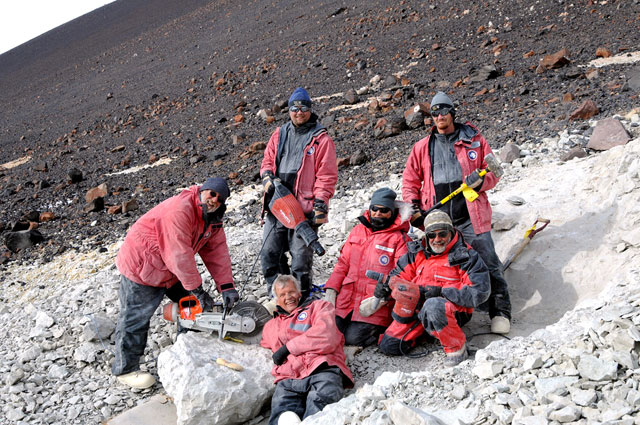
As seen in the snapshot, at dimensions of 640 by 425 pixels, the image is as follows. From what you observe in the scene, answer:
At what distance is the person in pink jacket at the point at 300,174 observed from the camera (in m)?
5.61

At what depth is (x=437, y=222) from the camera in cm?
495

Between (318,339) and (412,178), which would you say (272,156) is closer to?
(412,178)

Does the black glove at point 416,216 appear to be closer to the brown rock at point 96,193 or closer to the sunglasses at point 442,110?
the sunglasses at point 442,110

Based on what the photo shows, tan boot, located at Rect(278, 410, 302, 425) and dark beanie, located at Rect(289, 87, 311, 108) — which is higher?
dark beanie, located at Rect(289, 87, 311, 108)

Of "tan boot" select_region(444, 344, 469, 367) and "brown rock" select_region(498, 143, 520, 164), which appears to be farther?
"brown rock" select_region(498, 143, 520, 164)

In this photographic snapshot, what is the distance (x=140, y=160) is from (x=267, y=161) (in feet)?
33.9

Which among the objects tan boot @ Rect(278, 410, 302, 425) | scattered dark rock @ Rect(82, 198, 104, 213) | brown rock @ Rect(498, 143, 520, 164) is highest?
scattered dark rock @ Rect(82, 198, 104, 213)

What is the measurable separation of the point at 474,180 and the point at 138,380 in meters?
3.35

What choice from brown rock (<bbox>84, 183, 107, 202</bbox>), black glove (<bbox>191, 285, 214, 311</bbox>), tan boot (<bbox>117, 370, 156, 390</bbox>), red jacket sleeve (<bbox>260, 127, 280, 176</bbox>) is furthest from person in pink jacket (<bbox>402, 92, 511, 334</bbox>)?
brown rock (<bbox>84, 183, 107, 202</bbox>)

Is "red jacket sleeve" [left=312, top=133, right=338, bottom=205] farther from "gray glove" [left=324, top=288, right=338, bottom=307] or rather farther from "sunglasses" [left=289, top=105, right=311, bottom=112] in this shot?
"gray glove" [left=324, top=288, right=338, bottom=307]

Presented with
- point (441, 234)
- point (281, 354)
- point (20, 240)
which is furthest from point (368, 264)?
point (20, 240)

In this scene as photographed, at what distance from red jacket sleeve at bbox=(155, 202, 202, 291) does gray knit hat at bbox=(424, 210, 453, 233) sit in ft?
6.25

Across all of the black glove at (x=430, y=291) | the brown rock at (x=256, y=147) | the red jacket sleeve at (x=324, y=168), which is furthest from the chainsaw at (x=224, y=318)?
the brown rock at (x=256, y=147)

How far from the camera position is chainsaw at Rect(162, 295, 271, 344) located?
533 cm
